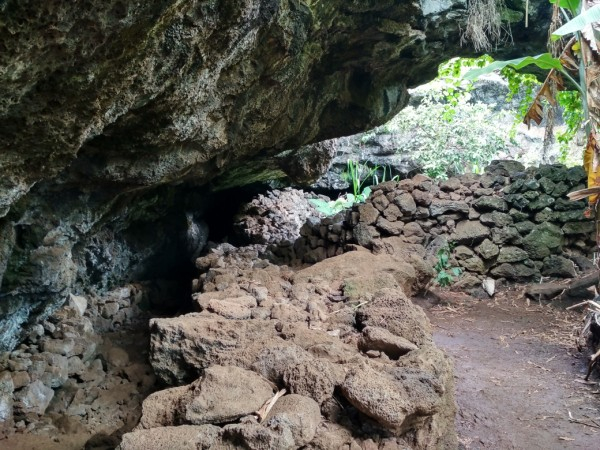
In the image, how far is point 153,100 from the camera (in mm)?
2990

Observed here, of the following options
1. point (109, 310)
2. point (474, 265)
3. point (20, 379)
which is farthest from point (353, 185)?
point (20, 379)

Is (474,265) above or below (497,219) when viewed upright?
below

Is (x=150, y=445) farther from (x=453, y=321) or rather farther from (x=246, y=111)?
(x=453, y=321)

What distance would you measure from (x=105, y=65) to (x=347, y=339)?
5.94ft

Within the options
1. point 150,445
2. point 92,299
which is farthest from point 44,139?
point 92,299

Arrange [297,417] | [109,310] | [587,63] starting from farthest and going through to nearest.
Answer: [109,310]
[587,63]
[297,417]

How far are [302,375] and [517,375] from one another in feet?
7.71

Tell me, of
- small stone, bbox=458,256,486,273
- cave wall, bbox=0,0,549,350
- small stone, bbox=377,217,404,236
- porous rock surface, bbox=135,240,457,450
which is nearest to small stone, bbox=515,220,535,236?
small stone, bbox=458,256,486,273

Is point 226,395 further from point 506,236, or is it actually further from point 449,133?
point 449,133

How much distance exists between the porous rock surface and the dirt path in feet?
2.49

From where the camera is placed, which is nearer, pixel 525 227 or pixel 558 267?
pixel 558 267

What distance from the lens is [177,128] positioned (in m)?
3.38

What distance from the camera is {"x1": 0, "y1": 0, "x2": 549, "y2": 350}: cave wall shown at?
6.85 feet

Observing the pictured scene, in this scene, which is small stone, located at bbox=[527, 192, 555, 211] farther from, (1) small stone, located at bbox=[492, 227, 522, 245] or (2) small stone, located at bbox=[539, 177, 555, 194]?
(1) small stone, located at bbox=[492, 227, 522, 245]
